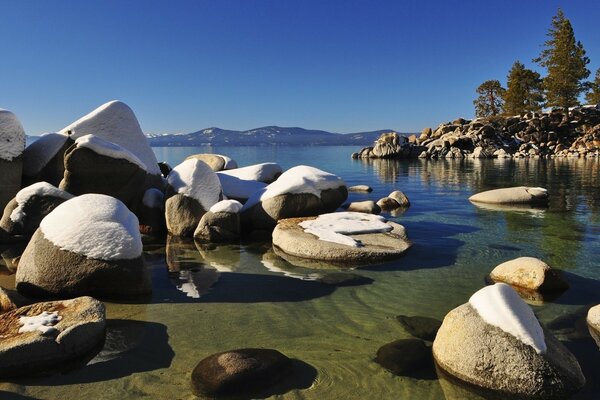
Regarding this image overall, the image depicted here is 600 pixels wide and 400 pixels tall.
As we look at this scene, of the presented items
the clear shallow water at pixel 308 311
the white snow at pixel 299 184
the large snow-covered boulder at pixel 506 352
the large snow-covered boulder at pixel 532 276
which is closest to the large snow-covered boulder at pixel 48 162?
the clear shallow water at pixel 308 311

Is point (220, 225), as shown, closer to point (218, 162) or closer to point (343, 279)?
point (343, 279)

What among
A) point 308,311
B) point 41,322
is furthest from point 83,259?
point 308,311

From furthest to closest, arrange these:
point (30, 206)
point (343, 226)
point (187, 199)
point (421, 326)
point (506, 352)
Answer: point (187, 199) < point (30, 206) < point (343, 226) < point (421, 326) < point (506, 352)

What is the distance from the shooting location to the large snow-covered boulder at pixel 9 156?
13211 mm

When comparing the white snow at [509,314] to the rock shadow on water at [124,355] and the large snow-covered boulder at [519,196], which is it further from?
the large snow-covered boulder at [519,196]

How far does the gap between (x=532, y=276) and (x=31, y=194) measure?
12.4m

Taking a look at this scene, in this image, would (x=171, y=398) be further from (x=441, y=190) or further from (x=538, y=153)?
(x=538, y=153)

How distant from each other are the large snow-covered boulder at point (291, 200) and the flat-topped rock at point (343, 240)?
872mm

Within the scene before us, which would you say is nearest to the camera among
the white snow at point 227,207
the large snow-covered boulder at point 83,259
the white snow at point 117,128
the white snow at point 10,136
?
the large snow-covered boulder at point 83,259

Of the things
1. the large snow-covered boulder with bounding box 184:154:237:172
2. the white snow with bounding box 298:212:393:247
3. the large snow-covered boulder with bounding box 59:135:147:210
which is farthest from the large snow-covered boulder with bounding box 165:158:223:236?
the large snow-covered boulder with bounding box 184:154:237:172

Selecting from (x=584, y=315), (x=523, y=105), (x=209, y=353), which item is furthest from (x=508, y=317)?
(x=523, y=105)

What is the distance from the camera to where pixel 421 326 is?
663 cm

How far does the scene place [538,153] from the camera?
2291 inches

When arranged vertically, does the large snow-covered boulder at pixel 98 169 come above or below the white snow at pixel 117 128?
→ below
